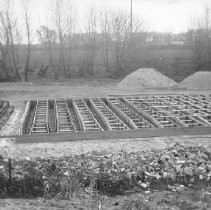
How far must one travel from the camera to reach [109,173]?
18.5 ft

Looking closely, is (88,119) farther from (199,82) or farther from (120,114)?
(199,82)

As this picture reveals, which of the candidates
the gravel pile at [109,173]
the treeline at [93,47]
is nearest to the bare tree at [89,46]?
the treeline at [93,47]

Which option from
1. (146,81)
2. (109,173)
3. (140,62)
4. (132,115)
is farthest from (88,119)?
(140,62)

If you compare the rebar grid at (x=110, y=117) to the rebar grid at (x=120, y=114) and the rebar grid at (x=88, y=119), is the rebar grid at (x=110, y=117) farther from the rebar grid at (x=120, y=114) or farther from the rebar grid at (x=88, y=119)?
the rebar grid at (x=88, y=119)

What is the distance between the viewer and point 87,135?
7730 millimetres

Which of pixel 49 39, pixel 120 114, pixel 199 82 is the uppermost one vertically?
pixel 49 39

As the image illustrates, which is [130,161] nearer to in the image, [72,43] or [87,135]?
[87,135]

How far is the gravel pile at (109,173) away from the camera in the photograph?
525 centimetres

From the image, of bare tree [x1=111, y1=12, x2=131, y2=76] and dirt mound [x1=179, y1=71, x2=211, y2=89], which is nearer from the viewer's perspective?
dirt mound [x1=179, y1=71, x2=211, y2=89]

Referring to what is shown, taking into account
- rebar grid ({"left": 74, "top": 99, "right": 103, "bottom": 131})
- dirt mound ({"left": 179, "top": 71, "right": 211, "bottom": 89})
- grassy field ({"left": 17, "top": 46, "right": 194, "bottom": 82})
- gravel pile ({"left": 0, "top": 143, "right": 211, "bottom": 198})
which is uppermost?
grassy field ({"left": 17, "top": 46, "right": 194, "bottom": 82})

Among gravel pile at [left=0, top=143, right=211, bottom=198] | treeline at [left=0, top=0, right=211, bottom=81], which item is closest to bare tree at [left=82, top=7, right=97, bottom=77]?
treeline at [left=0, top=0, right=211, bottom=81]

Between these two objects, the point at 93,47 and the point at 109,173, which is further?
the point at 93,47

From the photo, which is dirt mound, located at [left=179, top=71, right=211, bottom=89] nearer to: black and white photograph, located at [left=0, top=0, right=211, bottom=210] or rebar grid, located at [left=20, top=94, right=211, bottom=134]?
black and white photograph, located at [left=0, top=0, right=211, bottom=210]

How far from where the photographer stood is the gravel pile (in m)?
5.25
